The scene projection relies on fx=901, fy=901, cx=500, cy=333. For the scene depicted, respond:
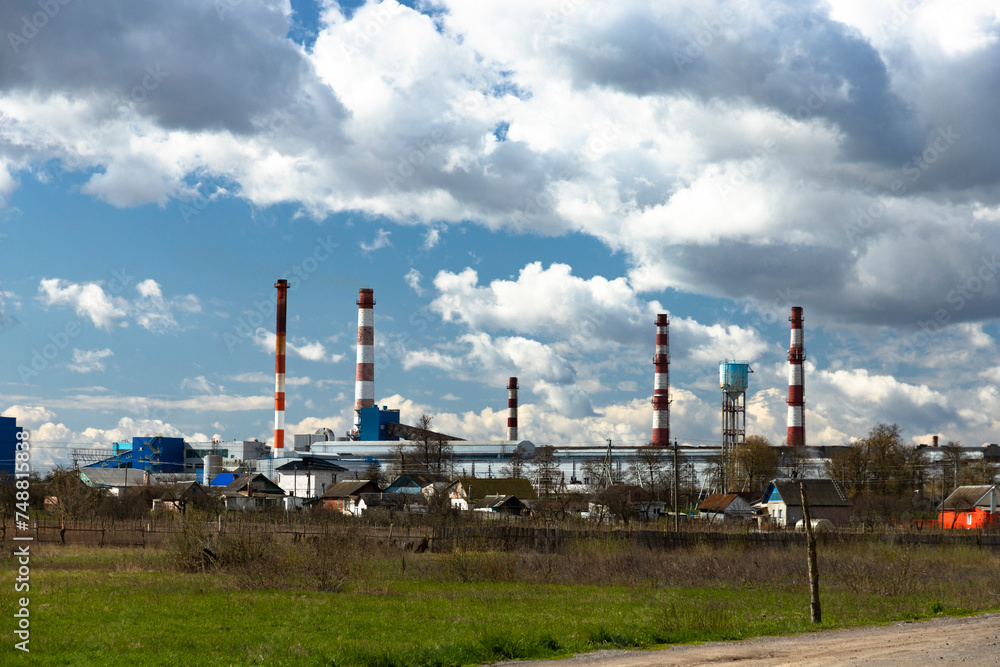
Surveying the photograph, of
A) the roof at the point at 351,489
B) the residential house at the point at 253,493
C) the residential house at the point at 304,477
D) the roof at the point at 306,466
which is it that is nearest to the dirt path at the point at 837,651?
the roof at the point at 351,489

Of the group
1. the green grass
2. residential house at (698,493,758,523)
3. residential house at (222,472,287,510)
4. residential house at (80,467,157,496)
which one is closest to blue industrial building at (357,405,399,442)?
residential house at (80,467,157,496)

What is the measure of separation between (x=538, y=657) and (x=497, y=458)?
295ft

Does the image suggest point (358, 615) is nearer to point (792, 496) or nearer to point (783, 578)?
point (783, 578)

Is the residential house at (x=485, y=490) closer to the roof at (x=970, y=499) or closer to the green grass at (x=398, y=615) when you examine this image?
the roof at (x=970, y=499)

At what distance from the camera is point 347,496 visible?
72.6 m

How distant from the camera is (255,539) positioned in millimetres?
26672

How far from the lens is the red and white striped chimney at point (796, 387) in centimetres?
8881

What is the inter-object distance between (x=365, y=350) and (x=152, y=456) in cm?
3240

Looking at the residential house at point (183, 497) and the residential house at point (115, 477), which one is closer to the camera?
the residential house at point (183, 497)

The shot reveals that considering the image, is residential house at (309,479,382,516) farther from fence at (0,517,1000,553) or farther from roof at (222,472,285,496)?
fence at (0,517,1000,553)

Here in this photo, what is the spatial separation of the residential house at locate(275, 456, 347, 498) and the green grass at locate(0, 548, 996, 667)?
58370mm

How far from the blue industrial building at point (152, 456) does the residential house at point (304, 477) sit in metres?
21.7
